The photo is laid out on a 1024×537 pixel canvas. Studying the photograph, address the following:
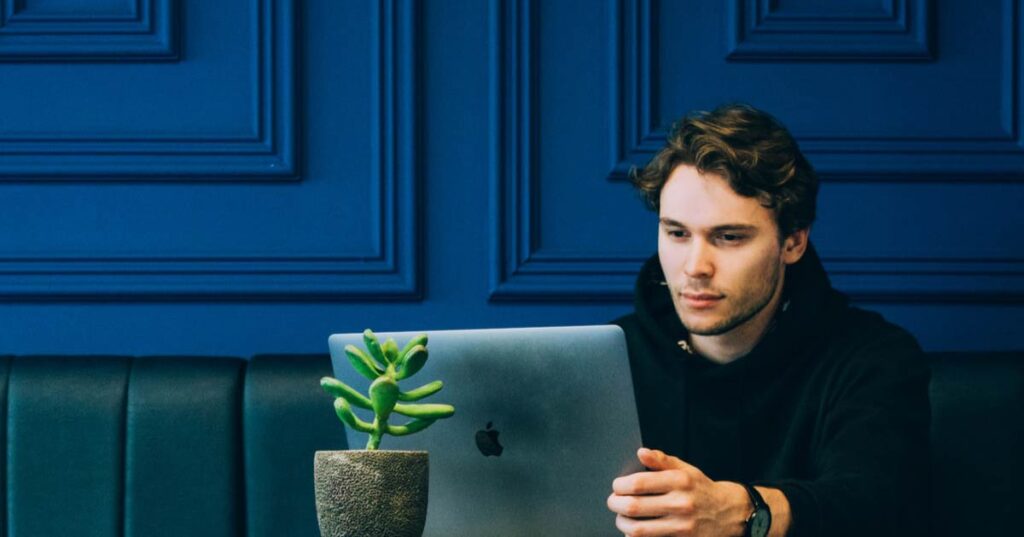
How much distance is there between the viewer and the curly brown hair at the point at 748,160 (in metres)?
1.69

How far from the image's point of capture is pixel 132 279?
206 centimetres

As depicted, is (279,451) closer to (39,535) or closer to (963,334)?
(39,535)

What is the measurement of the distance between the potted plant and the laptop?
5 cm

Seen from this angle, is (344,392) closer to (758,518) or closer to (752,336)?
(758,518)

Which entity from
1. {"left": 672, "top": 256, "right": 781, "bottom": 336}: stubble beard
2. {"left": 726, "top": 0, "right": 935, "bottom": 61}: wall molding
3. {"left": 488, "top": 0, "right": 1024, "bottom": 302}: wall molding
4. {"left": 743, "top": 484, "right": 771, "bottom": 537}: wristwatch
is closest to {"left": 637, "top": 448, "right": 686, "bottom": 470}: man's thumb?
{"left": 743, "top": 484, "right": 771, "bottom": 537}: wristwatch

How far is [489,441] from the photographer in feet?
4.33

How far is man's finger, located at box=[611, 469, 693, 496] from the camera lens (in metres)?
1.25

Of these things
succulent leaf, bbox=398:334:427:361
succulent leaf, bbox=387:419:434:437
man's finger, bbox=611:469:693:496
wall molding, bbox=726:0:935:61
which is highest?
Result: wall molding, bbox=726:0:935:61

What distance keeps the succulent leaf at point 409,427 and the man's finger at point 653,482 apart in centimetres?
20

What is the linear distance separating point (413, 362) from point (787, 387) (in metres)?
0.65

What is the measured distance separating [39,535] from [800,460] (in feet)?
3.43

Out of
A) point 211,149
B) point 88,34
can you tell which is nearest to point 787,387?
point 211,149

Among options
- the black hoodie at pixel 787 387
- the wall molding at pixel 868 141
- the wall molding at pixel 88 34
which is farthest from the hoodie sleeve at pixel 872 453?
the wall molding at pixel 88 34

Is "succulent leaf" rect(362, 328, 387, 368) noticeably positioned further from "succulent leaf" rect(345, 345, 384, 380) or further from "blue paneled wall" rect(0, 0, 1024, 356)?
"blue paneled wall" rect(0, 0, 1024, 356)
